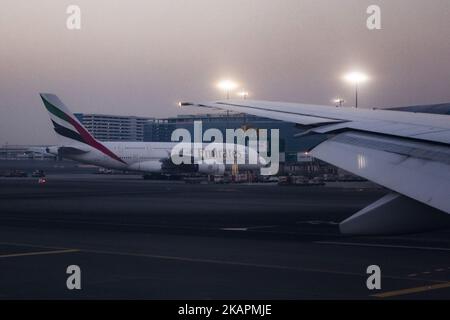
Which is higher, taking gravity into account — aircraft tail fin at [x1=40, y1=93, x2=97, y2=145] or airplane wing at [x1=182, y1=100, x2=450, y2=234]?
aircraft tail fin at [x1=40, y1=93, x2=97, y2=145]

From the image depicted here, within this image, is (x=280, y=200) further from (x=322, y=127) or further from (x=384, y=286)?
(x=322, y=127)

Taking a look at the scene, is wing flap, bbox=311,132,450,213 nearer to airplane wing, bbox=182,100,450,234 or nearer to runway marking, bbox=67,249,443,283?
airplane wing, bbox=182,100,450,234

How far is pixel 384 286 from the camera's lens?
13.9 meters

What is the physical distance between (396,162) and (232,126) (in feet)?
401

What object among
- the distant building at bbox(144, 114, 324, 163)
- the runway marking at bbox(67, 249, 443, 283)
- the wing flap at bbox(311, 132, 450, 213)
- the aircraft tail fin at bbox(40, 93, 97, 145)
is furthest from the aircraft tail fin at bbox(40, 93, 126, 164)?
the wing flap at bbox(311, 132, 450, 213)

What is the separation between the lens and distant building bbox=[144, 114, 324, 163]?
11038cm

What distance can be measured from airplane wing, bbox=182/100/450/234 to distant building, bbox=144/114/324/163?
2873 inches

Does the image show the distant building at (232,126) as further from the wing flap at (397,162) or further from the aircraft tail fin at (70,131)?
the wing flap at (397,162)

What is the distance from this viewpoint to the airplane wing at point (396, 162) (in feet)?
24.5

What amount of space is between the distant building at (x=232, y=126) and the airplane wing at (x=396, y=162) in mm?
72979

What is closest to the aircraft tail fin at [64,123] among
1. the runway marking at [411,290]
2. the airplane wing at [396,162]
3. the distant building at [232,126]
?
the distant building at [232,126]

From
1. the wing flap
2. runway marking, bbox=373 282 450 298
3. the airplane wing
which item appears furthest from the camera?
runway marking, bbox=373 282 450 298

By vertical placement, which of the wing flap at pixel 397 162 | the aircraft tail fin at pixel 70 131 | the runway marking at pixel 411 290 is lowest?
the runway marking at pixel 411 290

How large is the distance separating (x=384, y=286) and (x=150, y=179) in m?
70.0
